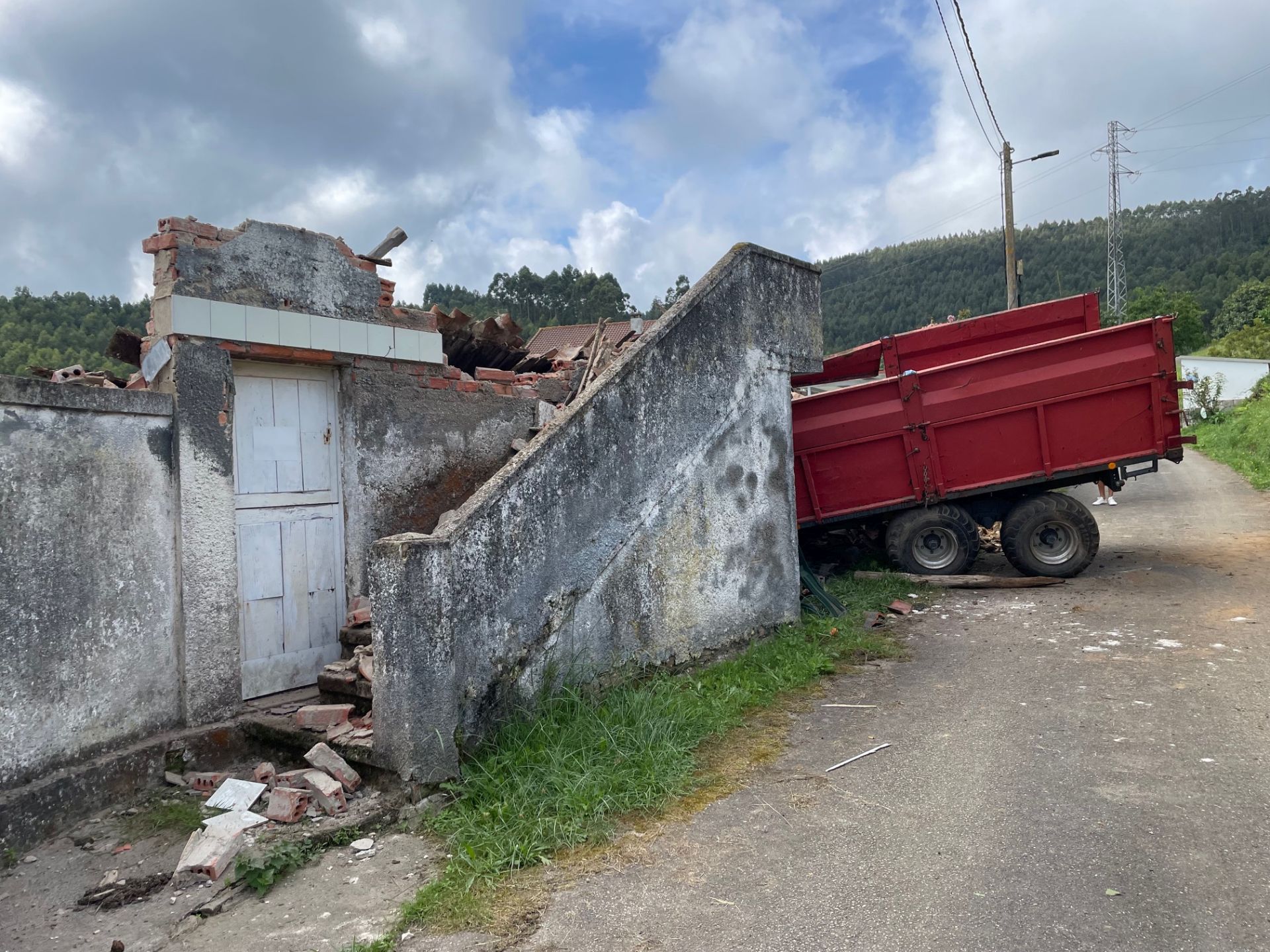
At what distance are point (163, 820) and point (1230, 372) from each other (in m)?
39.0

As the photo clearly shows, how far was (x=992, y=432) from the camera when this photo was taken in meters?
8.74

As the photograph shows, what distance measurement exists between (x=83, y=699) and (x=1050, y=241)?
84.6m

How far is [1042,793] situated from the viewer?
3.94 m

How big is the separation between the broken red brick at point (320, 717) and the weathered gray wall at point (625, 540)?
606 mm

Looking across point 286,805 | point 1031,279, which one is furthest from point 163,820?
point 1031,279

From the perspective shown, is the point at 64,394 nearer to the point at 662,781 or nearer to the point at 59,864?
the point at 59,864

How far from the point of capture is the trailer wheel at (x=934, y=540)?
29.4ft

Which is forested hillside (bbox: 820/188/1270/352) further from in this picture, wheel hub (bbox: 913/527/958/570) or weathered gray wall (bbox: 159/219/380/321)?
weathered gray wall (bbox: 159/219/380/321)

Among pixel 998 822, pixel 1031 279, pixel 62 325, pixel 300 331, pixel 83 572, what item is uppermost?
pixel 1031 279

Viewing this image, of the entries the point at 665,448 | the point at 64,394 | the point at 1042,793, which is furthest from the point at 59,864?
the point at 1042,793

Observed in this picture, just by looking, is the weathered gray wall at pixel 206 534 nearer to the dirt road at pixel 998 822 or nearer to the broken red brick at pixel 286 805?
the broken red brick at pixel 286 805

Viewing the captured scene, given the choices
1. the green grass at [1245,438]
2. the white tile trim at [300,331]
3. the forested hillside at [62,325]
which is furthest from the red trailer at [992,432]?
the green grass at [1245,438]

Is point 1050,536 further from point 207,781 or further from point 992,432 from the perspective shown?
point 207,781

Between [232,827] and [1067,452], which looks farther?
[1067,452]
